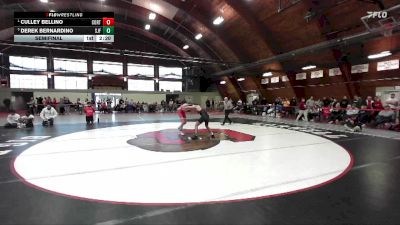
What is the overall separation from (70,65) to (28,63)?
3837 millimetres

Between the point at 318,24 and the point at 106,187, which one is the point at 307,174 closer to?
the point at 106,187

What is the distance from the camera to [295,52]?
1689 centimetres

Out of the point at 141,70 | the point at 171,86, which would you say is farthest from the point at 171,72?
the point at 141,70

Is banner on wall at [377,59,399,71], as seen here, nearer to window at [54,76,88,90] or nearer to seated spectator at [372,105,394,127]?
seated spectator at [372,105,394,127]

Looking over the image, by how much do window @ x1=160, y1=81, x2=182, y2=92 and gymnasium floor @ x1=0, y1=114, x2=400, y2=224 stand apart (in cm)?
2549

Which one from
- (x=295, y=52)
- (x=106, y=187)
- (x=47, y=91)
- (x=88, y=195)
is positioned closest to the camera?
(x=88, y=195)

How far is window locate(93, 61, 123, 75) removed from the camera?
28.6m

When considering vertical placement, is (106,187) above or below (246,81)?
below

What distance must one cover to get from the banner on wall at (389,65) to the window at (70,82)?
88.5 feet

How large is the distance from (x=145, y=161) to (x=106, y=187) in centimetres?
151

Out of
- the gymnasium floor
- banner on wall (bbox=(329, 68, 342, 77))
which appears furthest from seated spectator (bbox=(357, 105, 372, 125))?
banner on wall (bbox=(329, 68, 342, 77))

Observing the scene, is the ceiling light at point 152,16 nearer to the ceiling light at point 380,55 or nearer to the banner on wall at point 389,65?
the ceiling light at point 380,55

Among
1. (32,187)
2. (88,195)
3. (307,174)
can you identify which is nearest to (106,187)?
(88,195)
